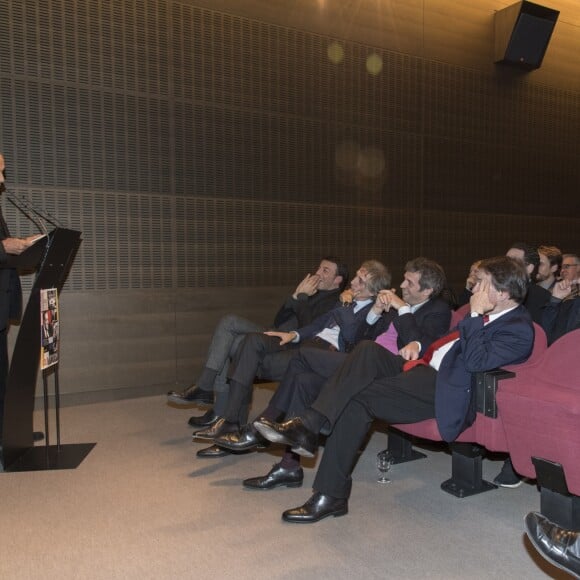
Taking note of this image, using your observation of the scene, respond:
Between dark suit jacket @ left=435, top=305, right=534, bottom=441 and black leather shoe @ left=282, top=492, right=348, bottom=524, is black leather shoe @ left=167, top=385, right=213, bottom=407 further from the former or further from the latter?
dark suit jacket @ left=435, top=305, right=534, bottom=441

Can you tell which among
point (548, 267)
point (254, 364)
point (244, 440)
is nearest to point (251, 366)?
point (254, 364)

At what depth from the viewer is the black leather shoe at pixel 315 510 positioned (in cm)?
266

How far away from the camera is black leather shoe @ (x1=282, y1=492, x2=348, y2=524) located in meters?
2.66

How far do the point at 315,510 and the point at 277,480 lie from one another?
0.46 metres

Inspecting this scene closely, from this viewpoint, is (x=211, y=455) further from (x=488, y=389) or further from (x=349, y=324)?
(x=488, y=389)

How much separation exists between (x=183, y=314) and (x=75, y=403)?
1164mm

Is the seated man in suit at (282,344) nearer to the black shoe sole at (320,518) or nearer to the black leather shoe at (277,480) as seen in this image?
the black leather shoe at (277,480)

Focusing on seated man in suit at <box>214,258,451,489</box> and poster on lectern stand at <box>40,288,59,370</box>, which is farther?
poster on lectern stand at <box>40,288,59,370</box>

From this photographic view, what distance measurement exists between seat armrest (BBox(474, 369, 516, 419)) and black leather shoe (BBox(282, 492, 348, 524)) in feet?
2.46

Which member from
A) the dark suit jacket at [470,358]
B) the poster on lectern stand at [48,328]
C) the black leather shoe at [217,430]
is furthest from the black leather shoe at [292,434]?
the poster on lectern stand at [48,328]

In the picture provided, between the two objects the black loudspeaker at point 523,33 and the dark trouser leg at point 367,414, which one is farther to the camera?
the black loudspeaker at point 523,33

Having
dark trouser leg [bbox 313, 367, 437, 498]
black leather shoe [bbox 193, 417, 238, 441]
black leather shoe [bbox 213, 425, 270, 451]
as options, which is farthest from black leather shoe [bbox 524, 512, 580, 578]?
black leather shoe [bbox 193, 417, 238, 441]

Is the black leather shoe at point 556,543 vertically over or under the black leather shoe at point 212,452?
over

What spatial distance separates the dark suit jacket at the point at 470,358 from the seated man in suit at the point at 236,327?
159 centimetres
